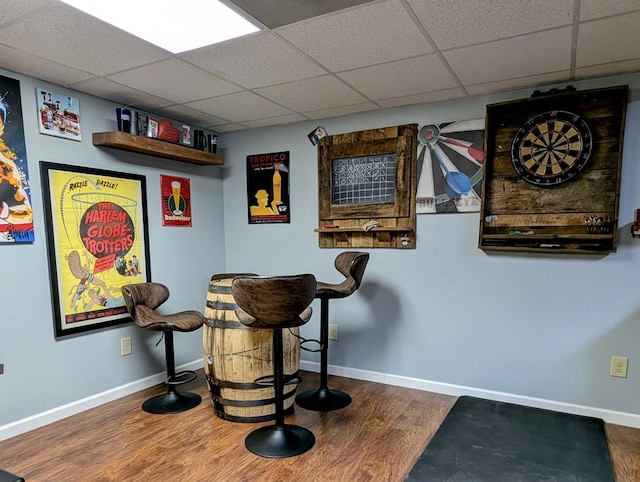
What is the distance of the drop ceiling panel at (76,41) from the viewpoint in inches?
66.7

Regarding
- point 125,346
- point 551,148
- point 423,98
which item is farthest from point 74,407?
point 551,148

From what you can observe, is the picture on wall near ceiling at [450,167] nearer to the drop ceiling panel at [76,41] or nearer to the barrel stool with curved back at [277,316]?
the barrel stool with curved back at [277,316]

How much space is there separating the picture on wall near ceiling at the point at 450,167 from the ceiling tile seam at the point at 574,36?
588mm

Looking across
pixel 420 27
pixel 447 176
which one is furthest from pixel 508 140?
pixel 420 27

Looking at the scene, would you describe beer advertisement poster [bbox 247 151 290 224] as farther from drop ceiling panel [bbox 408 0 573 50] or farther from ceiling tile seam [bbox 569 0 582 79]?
ceiling tile seam [bbox 569 0 582 79]

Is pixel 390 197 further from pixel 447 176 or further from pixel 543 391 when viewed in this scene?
pixel 543 391

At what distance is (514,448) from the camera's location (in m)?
2.14

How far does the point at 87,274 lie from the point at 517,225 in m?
2.97

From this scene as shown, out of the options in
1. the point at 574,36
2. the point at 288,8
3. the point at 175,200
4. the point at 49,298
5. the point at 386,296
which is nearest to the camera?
the point at 288,8

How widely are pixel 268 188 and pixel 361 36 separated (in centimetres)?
190

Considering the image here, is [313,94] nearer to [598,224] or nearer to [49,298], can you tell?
[598,224]

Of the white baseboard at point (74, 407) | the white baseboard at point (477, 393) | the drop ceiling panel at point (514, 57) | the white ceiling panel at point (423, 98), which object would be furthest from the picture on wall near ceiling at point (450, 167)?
the white baseboard at point (74, 407)

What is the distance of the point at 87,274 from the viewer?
8.71 feet

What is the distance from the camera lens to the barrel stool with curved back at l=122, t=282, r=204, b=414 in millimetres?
2512
